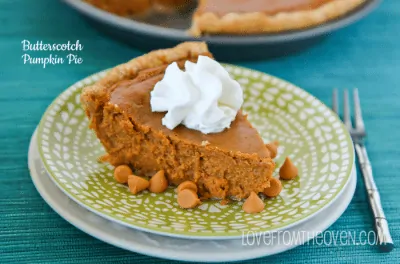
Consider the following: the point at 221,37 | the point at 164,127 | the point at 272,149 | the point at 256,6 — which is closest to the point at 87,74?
the point at 221,37

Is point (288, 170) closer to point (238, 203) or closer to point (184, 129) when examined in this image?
point (238, 203)

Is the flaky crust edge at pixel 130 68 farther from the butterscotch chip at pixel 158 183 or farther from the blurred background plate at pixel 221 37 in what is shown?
the butterscotch chip at pixel 158 183

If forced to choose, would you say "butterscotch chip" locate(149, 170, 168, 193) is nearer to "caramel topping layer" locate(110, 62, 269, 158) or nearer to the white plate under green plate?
the white plate under green plate

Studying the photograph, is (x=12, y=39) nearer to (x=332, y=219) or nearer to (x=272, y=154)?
(x=272, y=154)

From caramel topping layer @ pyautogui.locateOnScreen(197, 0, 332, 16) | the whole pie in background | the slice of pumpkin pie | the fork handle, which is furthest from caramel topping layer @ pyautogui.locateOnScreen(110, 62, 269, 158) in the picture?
caramel topping layer @ pyautogui.locateOnScreen(197, 0, 332, 16)

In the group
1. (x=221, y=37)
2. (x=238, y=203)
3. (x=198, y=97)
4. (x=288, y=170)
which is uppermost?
(x=221, y=37)

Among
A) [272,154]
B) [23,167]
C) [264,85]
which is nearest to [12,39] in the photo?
[23,167]
